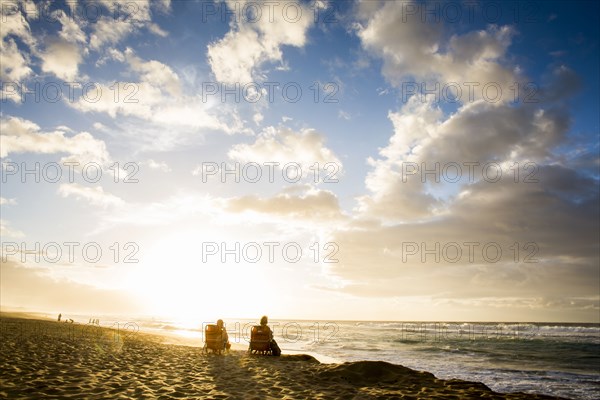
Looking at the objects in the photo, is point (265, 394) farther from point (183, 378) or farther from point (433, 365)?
point (433, 365)

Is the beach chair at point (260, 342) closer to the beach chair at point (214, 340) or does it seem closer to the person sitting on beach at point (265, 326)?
the person sitting on beach at point (265, 326)

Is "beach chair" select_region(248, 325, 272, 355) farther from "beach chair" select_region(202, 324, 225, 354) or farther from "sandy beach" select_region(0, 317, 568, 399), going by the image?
"sandy beach" select_region(0, 317, 568, 399)

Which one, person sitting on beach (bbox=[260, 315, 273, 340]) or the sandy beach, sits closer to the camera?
the sandy beach

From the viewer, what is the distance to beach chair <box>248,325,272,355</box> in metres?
17.2

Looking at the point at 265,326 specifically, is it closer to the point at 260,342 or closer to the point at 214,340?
the point at 260,342

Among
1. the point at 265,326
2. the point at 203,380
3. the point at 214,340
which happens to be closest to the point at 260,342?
the point at 265,326

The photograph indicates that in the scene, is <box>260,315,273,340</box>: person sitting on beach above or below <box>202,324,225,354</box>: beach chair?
above

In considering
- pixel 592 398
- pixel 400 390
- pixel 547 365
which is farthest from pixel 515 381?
pixel 400 390

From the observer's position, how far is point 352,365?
1198 centimetres

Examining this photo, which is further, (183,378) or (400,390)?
(183,378)

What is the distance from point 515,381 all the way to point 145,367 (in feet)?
57.0

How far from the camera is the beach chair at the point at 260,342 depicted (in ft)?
56.6

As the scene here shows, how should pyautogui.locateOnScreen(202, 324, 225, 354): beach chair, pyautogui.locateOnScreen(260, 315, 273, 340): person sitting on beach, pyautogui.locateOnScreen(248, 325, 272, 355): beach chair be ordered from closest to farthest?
pyautogui.locateOnScreen(248, 325, 272, 355): beach chair
pyautogui.locateOnScreen(260, 315, 273, 340): person sitting on beach
pyautogui.locateOnScreen(202, 324, 225, 354): beach chair

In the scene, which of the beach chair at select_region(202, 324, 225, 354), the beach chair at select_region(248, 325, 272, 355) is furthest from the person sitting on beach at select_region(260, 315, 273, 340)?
the beach chair at select_region(202, 324, 225, 354)
